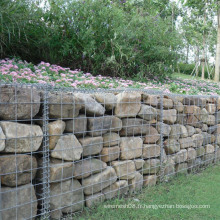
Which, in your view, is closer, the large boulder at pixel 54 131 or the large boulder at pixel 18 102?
the large boulder at pixel 18 102

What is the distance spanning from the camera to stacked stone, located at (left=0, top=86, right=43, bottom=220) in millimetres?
1789

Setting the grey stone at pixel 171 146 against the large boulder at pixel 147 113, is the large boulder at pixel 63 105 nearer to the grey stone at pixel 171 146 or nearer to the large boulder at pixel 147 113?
the large boulder at pixel 147 113

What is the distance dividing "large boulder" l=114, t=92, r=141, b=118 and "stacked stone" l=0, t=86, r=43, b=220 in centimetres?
98

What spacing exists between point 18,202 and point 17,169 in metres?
0.24

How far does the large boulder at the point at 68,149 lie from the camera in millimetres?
2129

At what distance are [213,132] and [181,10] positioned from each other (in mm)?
15356

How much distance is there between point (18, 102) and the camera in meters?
1.85

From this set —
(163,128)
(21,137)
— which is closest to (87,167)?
(21,137)

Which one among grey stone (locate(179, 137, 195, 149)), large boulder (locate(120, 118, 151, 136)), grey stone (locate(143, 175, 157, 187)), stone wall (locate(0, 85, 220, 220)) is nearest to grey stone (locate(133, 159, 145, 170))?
stone wall (locate(0, 85, 220, 220))

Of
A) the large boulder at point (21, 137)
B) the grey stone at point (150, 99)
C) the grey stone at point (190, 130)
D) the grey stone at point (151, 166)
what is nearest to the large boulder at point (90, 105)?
the large boulder at point (21, 137)

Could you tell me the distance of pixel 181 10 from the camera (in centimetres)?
1764

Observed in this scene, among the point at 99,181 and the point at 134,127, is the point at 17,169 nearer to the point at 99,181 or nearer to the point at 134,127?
the point at 99,181

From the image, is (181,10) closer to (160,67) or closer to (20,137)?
(160,67)

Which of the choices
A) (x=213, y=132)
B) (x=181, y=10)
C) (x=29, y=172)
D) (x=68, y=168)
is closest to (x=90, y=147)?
(x=68, y=168)
